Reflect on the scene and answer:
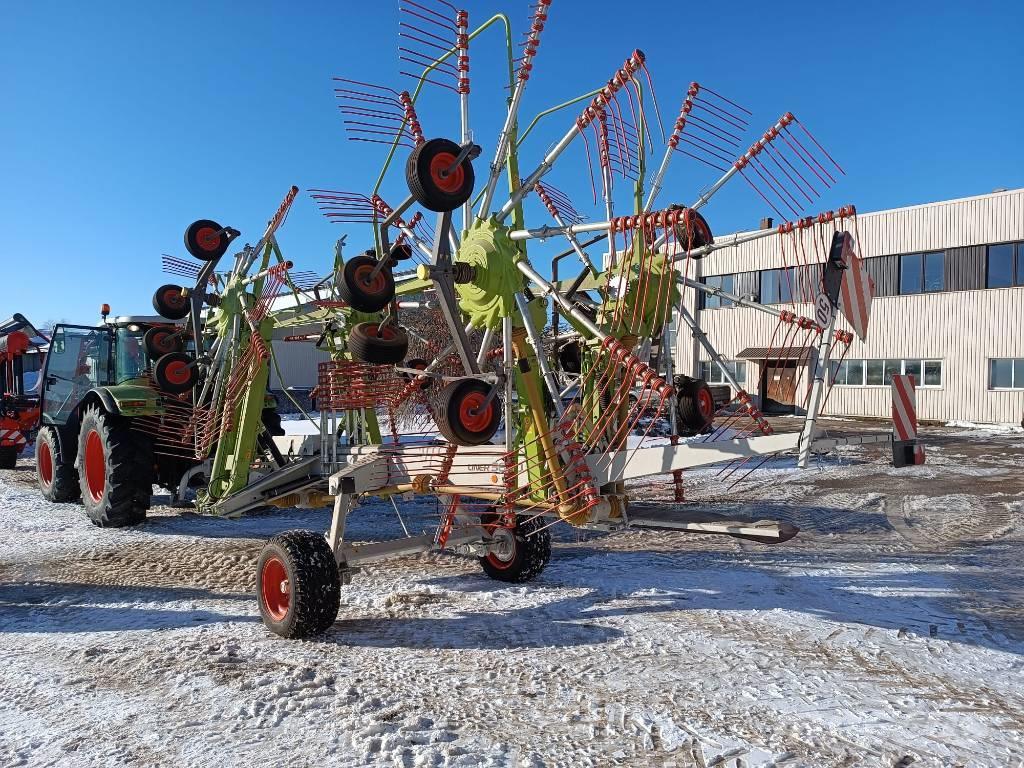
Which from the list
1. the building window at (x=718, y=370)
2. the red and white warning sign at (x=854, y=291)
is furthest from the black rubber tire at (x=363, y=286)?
the building window at (x=718, y=370)

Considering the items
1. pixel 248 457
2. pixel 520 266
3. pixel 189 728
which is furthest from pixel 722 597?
pixel 248 457

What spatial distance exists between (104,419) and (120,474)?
729mm

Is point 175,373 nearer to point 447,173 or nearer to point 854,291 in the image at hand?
point 447,173

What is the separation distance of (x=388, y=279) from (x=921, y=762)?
3.80 metres

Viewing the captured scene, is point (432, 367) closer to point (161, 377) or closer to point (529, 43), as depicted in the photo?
point (529, 43)

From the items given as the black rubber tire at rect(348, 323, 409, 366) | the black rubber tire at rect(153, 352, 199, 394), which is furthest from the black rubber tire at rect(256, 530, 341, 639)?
the black rubber tire at rect(153, 352, 199, 394)

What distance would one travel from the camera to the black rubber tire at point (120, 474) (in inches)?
328

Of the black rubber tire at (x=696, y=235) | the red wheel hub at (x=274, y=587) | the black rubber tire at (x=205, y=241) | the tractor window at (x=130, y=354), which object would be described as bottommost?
the red wheel hub at (x=274, y=587)

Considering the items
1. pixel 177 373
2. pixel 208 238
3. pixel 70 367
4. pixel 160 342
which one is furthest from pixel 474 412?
pixel 70 367

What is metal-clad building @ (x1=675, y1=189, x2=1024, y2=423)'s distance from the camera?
23.0 meters

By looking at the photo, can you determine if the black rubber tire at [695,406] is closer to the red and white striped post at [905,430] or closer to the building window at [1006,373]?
the red and white striped post at [905,430]

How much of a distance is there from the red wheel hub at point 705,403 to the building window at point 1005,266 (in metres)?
21.9

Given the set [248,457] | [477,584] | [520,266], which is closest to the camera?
[520,266]

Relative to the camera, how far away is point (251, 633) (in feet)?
16.5
